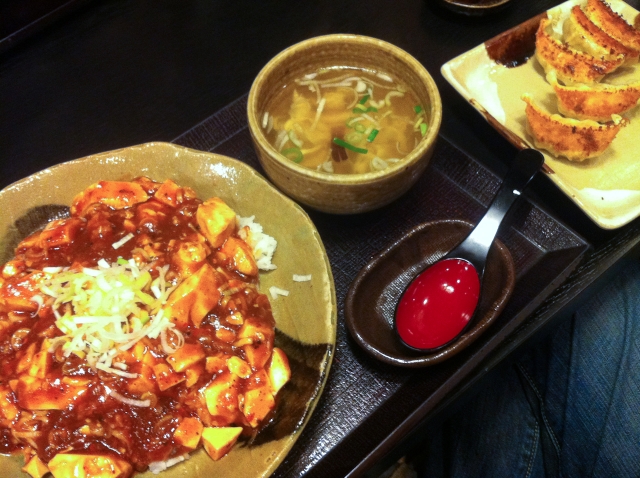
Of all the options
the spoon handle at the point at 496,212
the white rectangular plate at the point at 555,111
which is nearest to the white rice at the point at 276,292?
the spoon handle at the point at 496,212

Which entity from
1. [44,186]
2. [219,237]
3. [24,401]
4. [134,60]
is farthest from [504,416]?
[134,60]

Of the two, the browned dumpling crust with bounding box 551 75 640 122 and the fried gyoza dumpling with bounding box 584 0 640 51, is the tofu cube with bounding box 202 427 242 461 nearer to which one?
the browned dumpling crust with bounding box 551 75 640 122

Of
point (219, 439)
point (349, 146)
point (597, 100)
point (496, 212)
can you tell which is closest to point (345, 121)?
point (349, 146)

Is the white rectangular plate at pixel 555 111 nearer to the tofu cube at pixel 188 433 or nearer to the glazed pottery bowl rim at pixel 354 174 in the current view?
the glazed pottery bowl rim at pixel 354 174

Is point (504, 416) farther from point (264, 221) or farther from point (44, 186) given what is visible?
point (44, 186)

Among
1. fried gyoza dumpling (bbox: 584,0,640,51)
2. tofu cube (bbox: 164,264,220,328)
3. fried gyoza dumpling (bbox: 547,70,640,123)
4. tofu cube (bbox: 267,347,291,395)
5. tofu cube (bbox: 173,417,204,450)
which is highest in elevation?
fried gyoza dumpling (bbox: 584,0,640,51)

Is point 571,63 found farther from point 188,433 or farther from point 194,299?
point 188,433

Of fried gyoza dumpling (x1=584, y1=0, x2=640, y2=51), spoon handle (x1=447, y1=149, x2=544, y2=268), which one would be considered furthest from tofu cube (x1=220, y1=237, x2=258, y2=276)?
fried gyoza dumpling (x1=584, y1=0, x2=640, y2=51)
